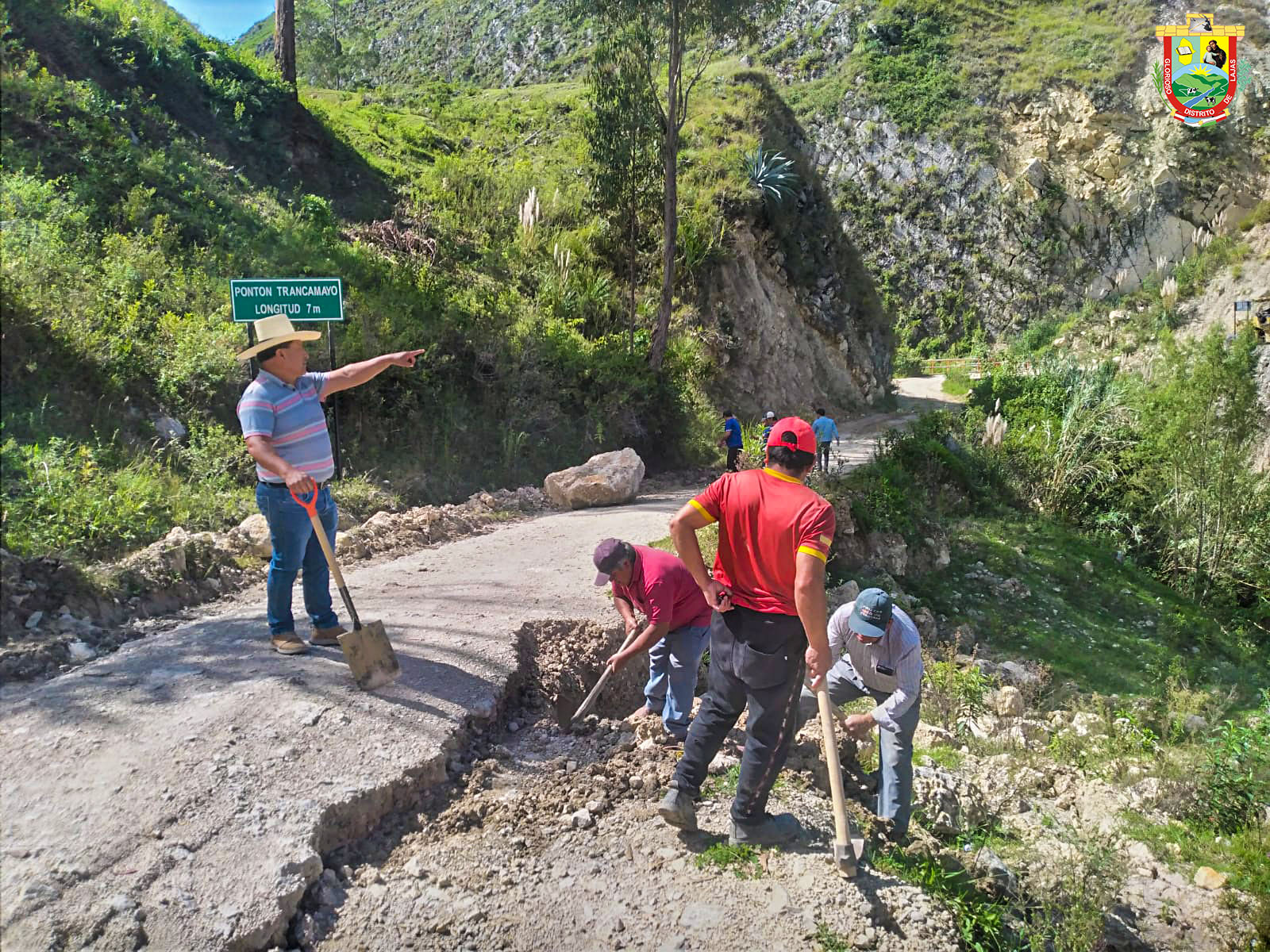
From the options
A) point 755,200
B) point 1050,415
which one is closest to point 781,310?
point 755,200

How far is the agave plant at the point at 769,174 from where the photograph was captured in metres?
21.3

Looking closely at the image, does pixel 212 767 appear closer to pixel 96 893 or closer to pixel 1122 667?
pixel 96 893

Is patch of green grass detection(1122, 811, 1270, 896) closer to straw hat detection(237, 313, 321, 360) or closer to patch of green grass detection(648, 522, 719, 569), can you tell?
patch of green grass detection(648, 522, 719, 569)

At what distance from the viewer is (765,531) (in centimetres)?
332

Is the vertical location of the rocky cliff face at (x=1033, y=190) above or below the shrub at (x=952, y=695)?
above

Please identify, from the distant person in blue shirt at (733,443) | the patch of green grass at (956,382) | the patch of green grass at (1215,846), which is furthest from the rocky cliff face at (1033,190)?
the patch of green grass at (1215,846)

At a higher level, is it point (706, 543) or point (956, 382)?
point (706, 543)

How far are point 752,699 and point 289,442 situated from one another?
8.62 feet

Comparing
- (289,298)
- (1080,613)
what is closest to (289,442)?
(289,298)

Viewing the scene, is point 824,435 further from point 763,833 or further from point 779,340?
point 763,833

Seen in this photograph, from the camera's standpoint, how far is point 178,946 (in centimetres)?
280

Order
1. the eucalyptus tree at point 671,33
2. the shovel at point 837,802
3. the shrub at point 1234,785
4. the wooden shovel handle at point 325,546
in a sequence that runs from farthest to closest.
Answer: the eucalyptus tree at point 671,33 → the shrub at point 1234,785 → the wooden shovel handle at point 325,546 → the shovel at point 837,802

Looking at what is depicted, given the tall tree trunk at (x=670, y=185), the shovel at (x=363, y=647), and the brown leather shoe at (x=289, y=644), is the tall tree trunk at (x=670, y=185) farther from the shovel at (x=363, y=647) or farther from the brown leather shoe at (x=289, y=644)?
the shovel at (x=363, y=647)

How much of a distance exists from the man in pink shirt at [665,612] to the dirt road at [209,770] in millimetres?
975
